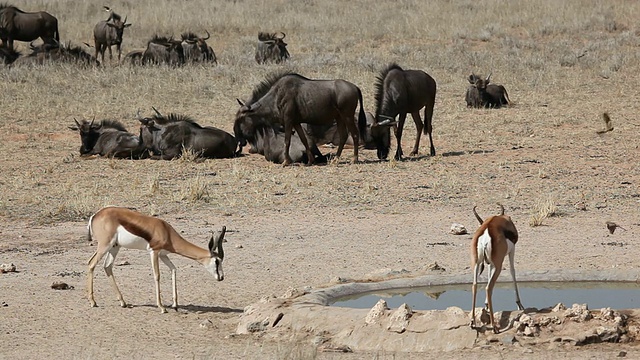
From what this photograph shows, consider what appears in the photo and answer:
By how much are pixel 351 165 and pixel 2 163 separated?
18.1 ft

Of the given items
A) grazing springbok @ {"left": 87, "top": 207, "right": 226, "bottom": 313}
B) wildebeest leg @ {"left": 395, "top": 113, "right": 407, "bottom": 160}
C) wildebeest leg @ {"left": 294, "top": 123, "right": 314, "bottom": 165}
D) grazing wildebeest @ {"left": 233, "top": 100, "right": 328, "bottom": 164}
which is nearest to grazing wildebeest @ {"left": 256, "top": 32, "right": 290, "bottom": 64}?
grazing wildebeest @ {"left": 233, "top": 100, "right": 328, "bottom": 164}

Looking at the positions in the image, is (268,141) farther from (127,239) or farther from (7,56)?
(7,56)

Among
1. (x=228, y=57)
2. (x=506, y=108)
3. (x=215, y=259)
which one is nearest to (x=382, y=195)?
(x=215, y=259)

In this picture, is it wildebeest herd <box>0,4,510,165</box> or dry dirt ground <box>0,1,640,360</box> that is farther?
wildebeest herd <box>0,4,510,165</box>

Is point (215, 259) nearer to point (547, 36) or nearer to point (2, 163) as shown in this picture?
point (2, 163)

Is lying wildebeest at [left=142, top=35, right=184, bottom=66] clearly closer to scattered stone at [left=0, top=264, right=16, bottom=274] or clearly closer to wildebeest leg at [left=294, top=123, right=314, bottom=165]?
wildebeest leg at [left=294, top=123, right=314, bottom=165]

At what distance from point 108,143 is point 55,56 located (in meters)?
10.7

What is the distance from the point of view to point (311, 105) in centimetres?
1839

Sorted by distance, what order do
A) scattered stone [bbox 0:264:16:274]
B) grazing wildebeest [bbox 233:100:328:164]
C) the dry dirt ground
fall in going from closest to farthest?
the dry dirt ground
scattered stone [bbox 0:264:16:274]
grazing wildebeest [bbox 233:100:328:164]

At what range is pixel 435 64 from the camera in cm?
2959

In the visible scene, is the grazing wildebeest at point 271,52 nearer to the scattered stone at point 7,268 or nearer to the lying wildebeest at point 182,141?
the lying wildebeest at point 182,141

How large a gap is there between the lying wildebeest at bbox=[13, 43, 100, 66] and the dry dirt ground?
1026mm

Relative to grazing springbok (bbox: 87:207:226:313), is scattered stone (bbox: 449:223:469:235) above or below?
below

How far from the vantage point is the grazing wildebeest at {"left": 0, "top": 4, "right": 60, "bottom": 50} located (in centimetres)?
3189
